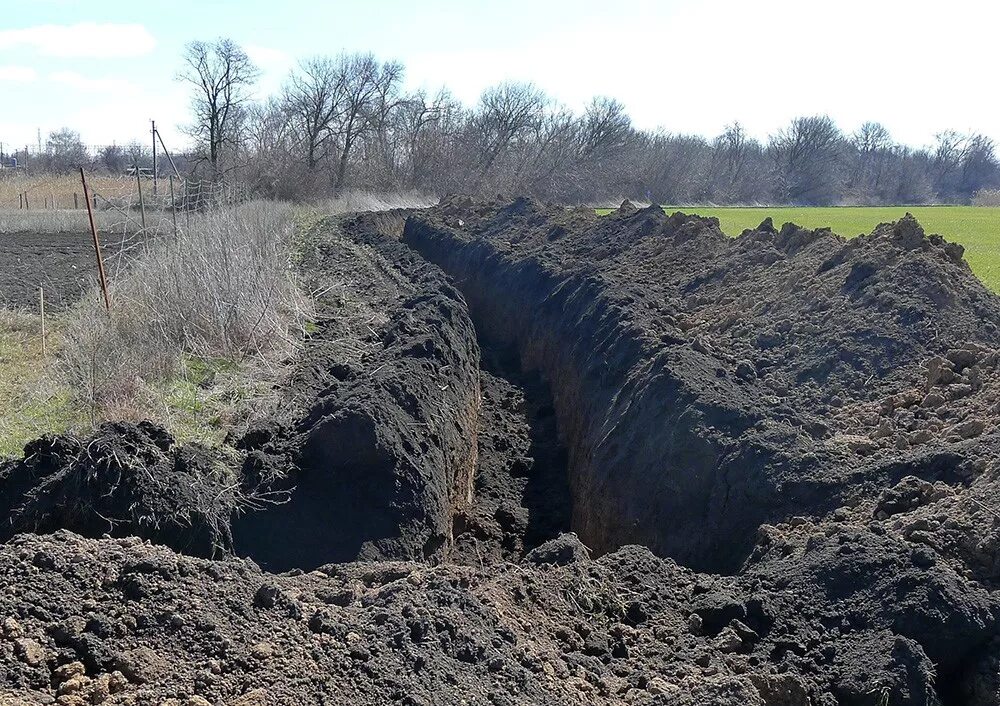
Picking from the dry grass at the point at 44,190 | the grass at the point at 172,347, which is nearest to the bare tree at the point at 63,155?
the dry grass at the point at 44,190

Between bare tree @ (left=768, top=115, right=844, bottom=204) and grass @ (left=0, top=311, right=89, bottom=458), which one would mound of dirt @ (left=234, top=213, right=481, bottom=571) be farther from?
bare tree @ (left=768, top=115, right=844, bottom=204)

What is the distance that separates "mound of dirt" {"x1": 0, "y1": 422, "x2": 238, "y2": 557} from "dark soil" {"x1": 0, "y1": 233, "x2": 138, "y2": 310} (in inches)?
241

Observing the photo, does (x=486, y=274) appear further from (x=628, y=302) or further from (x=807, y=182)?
(x=807, y=182)

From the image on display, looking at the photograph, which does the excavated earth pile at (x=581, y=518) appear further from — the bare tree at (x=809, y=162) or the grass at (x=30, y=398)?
the bare tree at (x=809, y=162)

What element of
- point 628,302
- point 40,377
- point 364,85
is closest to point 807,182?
point 364,85

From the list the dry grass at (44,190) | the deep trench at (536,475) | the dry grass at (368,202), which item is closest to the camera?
the deep trench at (536,475)

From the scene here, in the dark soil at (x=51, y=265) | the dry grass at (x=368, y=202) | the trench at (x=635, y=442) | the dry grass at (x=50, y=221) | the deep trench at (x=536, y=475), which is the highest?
the dry grass at (x=368, y=202)

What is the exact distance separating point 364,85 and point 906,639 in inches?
2119

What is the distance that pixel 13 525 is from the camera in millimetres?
5129

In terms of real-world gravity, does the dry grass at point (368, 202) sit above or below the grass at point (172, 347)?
above

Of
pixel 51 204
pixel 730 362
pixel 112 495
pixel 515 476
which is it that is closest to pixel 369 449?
pixel 112 495

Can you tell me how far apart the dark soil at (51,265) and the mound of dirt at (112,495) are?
612 cm

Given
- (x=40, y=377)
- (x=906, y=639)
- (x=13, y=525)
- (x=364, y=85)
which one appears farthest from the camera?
(x=364, y=85)

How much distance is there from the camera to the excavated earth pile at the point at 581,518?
3.45m
